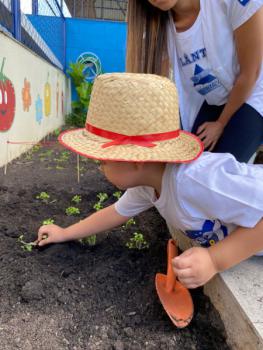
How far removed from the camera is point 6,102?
3.17 m

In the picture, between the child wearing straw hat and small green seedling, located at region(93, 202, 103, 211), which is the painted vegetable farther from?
the child wearing straw hat

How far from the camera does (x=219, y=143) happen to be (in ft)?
5.25

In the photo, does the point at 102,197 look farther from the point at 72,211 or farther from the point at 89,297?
the point at 89,297

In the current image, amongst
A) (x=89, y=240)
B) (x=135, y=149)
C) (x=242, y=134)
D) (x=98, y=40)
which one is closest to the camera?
(x=135, y=149)

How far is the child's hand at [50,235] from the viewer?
1.59 metres

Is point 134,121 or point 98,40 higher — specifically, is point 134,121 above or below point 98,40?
above

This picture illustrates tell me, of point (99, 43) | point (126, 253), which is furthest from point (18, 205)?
point (99, 43)

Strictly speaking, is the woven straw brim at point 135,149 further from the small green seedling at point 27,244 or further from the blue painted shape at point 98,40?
the blue painted shape at point 98,40

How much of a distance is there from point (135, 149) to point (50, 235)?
2.45 feet

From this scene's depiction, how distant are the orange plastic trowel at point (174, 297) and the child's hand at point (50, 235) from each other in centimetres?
47

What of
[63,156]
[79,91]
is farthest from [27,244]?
[79,91]

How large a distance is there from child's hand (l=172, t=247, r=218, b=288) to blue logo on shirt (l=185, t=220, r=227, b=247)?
0.13 metres

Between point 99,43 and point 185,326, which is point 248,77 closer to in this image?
point 185,326

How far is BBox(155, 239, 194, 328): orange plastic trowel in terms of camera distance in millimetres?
1177
